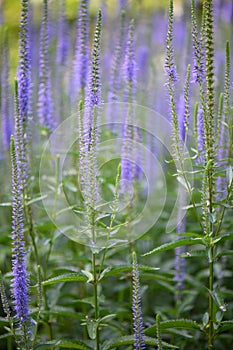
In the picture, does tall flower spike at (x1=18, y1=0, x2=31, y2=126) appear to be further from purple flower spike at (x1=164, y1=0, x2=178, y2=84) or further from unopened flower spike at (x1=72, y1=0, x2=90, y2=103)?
purple flower spike at (x1=164, y1=0, x2=178, y2=84)

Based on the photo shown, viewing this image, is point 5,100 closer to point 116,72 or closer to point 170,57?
point 116,72

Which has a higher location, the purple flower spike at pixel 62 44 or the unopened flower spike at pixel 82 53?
the purple flower spike at pixel 62 44

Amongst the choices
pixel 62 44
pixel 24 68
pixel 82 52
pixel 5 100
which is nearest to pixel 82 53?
pixel 82 52

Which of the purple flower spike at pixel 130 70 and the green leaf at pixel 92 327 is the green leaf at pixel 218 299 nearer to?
the green leaf at pixel 92 327

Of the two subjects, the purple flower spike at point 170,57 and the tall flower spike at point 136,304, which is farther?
the purple flower spike at point 170,57

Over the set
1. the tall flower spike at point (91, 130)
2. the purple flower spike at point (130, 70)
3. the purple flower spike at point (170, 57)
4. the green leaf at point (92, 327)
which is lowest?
the green leaf at point (92, 327)

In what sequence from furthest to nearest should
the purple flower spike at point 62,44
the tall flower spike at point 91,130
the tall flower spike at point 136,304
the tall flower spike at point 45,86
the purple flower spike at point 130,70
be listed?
the purple flower spike at point 62,44 → the tall flower spike at point 45,86 → the purple flower spike at point 130,70 → the tall flower spike at point 91,130 → the tall flower spike at point 136,304

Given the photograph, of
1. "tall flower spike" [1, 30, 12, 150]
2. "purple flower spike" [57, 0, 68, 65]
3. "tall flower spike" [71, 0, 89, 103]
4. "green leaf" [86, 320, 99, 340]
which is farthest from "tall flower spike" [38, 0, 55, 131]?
"green leaf" [86, 320, 99, 340]

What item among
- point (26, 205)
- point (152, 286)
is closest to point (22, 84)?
point (26, 205)

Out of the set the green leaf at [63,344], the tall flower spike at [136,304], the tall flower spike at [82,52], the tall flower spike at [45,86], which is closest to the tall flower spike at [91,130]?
the tall flower spike at [136,304]

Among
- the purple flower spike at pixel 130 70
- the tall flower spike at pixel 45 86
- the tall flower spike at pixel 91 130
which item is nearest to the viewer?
the tall flower spike at pixel 91 130

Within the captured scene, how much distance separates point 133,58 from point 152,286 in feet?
6.82

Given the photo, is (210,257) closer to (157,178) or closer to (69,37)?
(157,178)

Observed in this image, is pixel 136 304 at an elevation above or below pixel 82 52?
below
